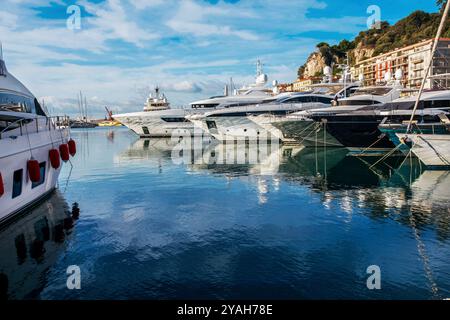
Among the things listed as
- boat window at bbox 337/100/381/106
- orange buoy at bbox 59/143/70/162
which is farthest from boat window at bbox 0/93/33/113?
boat window at bbox 337/100/381/106

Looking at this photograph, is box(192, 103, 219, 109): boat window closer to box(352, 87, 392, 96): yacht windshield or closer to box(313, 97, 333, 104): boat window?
box(313, 97, 333, 104): boat window

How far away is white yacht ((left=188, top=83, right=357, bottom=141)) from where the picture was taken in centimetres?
4022

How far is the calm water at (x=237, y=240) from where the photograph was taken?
26.3ft

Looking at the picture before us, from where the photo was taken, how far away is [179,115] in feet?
169

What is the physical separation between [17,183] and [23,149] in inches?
48.1

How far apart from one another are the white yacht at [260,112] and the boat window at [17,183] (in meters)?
27.3

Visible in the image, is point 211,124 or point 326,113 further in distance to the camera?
point 211,124

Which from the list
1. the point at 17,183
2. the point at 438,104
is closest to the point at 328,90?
the point at 438,104

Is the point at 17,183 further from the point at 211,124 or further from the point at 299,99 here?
the point at 299,99

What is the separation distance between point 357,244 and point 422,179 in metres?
12.1

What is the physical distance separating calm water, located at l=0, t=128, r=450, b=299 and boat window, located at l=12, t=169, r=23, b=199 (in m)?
1.08

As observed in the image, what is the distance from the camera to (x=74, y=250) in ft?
34.3

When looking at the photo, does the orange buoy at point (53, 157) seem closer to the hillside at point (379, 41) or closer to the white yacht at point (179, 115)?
the white yacht at point (179, 115)

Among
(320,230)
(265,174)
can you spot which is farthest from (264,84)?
(320,230)
